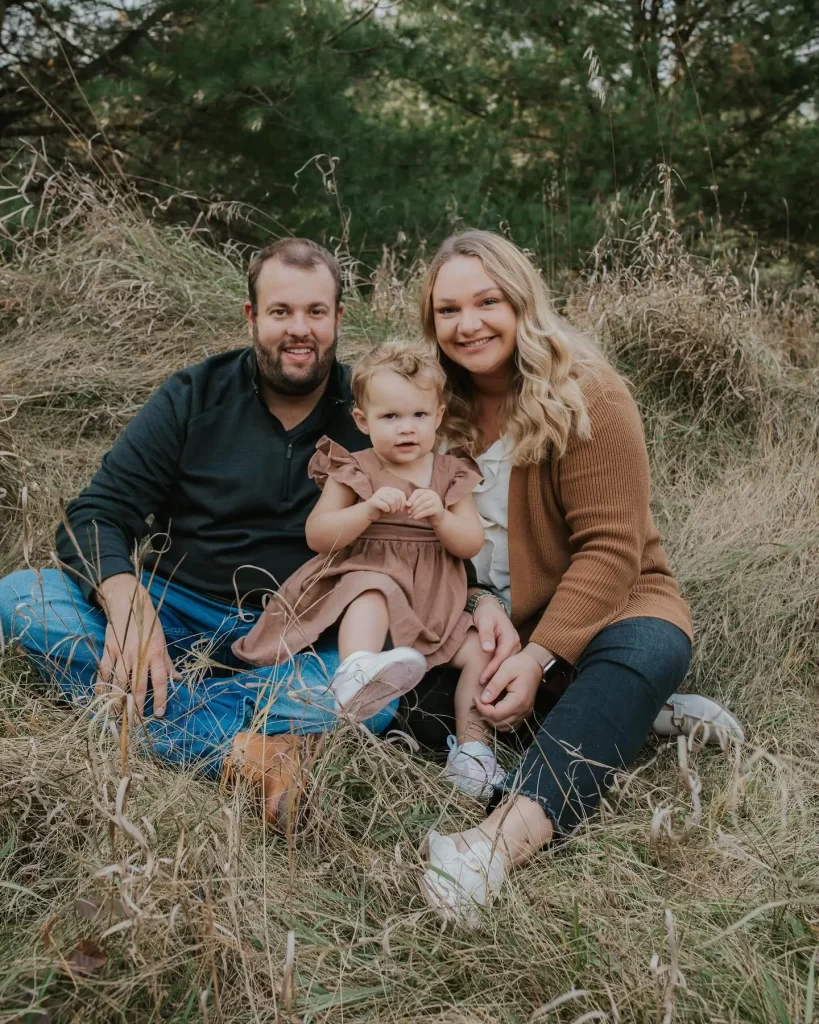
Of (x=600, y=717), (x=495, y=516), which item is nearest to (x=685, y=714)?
(x=600, y=717)

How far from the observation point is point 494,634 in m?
2.80

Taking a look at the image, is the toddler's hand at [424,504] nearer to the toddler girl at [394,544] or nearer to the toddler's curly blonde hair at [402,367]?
the toddler girl at [394,544]

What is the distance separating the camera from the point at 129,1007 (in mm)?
1700

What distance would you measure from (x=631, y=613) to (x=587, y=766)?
0.51m

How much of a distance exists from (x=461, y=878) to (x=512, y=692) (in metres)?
0.66

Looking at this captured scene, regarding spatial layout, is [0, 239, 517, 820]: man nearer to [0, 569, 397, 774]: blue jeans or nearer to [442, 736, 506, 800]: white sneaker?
[0, 569, 397, 774]: blue jeans

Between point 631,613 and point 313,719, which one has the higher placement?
point 631,613

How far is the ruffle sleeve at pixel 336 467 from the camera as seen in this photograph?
2.87 metres

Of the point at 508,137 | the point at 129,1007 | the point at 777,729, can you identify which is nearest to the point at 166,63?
the point at 508,137

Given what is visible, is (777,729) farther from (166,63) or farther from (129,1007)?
(166,63)

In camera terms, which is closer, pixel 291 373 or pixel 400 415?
pixel 400 415

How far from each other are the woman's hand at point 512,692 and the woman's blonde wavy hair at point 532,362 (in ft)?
1.80

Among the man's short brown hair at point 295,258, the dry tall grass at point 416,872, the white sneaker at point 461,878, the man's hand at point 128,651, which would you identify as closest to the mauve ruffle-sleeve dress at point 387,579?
the man's hand at point 128,651

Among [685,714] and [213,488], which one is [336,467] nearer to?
[213,488]
